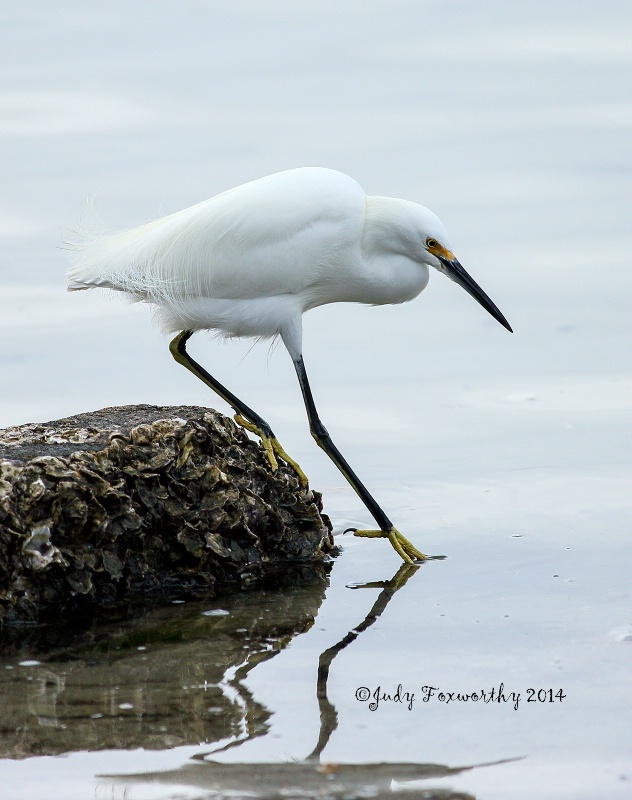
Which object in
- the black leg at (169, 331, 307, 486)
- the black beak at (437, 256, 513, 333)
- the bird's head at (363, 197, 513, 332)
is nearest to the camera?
the black leg at (169, 331, 307, 486)

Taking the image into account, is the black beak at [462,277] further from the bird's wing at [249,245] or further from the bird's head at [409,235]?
the bird's wing at [249,245]

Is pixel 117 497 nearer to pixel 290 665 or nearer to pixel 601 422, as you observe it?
pixel 290 665

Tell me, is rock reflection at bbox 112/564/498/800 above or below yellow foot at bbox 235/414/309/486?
below

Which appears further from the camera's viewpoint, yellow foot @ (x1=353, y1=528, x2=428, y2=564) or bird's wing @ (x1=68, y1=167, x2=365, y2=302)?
bird's wing @ (x1=68, y1=167, x2=365, y2=302)

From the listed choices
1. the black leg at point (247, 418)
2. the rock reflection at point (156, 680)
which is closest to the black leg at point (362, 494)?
the black leg at point (247, 418)

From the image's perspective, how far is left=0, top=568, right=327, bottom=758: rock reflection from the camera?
366 centimetres

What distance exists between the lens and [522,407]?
771 cm

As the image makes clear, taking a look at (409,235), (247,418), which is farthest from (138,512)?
(409,235)

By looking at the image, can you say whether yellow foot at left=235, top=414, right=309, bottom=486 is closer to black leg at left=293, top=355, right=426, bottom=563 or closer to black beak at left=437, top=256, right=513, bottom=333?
black leg at left=293, top=355, right=426, bottom=563

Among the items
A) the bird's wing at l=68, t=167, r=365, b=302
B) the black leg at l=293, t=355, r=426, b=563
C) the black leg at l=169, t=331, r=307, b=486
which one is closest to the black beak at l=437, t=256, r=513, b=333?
the bird's wing at l=68, t=167, r=365, b=302

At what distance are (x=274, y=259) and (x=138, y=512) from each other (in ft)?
4.74

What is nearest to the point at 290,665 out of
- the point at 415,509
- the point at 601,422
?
the point at 415,509

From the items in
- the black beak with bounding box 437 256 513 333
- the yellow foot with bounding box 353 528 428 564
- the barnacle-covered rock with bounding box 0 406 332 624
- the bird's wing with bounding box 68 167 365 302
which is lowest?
the yellow foot with bounding box 353 528 428 564

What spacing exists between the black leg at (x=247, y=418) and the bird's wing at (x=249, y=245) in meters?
0.40
